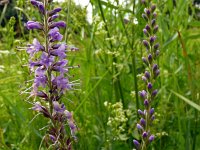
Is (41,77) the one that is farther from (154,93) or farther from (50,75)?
(154,93)

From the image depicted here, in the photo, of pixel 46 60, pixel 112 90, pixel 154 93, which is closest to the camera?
pixel 46 60

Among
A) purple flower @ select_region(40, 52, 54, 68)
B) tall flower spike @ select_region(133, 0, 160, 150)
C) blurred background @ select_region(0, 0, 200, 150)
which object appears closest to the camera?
purple flower @ select_region(40, 52, 54, 68)

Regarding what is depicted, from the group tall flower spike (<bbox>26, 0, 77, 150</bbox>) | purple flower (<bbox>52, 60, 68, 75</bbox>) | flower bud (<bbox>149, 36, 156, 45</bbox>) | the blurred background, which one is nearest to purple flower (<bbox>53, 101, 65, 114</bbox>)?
tall flower spike (<bbox>26, 0, 77, 150</bbox>)

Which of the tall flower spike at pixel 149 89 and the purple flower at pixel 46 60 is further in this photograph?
the tall flower spike at pixel 149 89

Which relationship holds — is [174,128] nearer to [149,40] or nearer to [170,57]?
[170,57]

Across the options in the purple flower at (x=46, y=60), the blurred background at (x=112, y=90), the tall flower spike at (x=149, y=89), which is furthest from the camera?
the blurred background at (x=112, y=90)

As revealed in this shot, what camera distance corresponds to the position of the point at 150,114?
1.37 meters

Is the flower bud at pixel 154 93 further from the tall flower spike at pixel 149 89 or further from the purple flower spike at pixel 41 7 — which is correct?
the purple flower spike at pixel 41 7

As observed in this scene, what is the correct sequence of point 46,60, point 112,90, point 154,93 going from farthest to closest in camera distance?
point 112,90
point 154,93
point 46,60

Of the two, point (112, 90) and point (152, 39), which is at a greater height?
point (152, 39)

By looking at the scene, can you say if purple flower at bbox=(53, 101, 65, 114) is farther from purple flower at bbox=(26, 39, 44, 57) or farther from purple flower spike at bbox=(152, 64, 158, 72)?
purple flower spike at bbox=(152, 64, 158, 72)

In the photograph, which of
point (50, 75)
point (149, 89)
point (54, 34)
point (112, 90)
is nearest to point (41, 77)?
point (50, 75)

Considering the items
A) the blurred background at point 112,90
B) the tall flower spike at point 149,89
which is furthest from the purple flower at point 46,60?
the blurred background at point 112,90

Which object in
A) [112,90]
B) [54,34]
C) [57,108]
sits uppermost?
[54,34]
